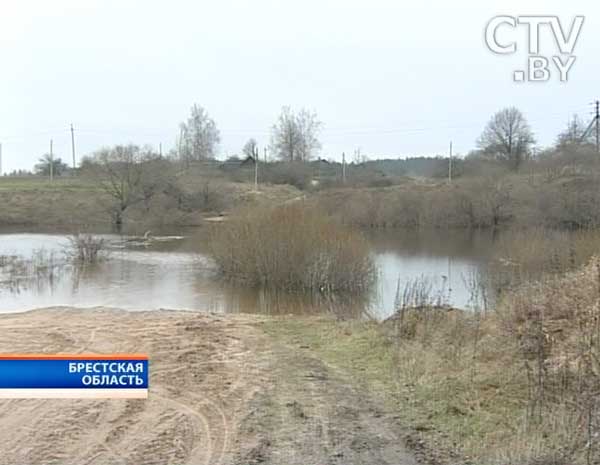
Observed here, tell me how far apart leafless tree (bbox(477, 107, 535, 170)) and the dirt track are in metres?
55.9

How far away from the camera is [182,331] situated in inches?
419

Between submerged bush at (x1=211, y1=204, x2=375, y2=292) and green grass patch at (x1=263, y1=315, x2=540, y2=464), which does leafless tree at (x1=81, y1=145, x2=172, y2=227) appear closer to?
submerged bush at (x1=211, y1=204, x2=375, y2=292)

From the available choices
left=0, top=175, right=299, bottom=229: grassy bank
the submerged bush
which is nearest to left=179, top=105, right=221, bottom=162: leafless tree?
left=0, top=175, right=299, bottom=229: grassy bank

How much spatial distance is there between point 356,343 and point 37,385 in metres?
5.81

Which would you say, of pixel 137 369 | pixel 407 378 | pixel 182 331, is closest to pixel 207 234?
pixel 182 331

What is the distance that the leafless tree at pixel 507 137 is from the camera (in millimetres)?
61594

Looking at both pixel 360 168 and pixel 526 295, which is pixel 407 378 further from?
pixel 360 168

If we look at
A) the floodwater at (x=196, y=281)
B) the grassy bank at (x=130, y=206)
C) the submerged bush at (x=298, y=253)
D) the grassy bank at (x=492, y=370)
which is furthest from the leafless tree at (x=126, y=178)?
the grassy bank at (x=492, y=370)

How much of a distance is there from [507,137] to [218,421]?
6116cm

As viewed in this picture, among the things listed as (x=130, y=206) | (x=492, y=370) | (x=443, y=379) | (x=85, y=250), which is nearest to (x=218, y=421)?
(x=443, y=379)

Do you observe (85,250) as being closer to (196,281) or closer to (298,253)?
(196,281)

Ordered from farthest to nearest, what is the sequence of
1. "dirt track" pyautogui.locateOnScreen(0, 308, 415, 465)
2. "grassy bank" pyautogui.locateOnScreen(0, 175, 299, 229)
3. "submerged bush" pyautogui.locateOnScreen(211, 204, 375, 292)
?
"grassy bank" pyautogui.locateOnScreen(0, 175, 299, 229)
"submerged bush" pyautogui.locateOnScreen(211, 204, 375, 292)
"dirt track" pyautogui.locateOnScreen(0, 308, 415, 465)

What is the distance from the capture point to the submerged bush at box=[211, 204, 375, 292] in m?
20.8

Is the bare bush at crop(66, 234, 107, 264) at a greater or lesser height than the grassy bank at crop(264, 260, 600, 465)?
lesser
